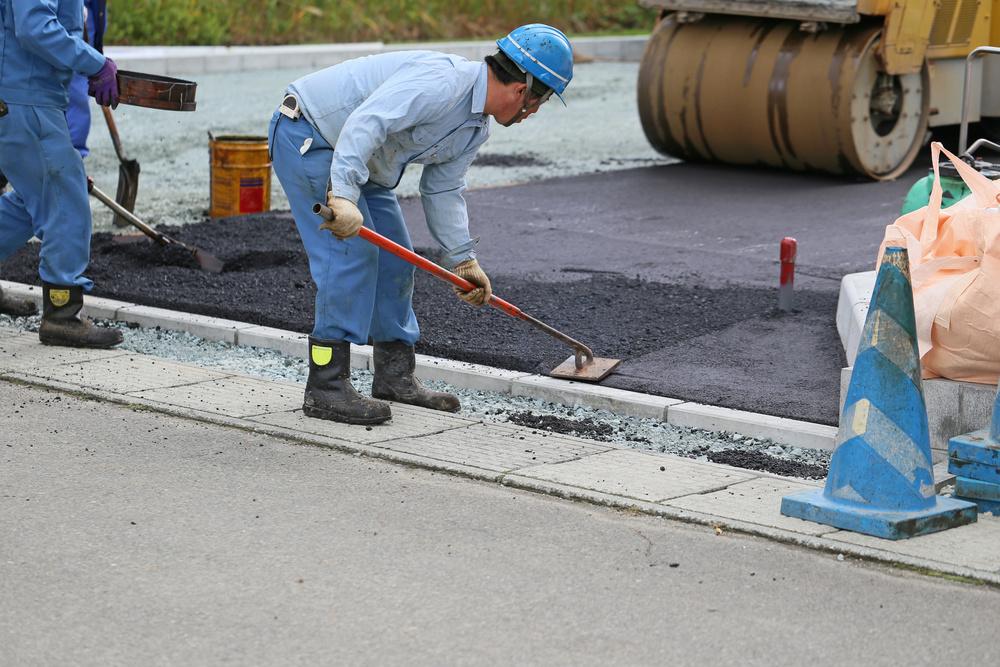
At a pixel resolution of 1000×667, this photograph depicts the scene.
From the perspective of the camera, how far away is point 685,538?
4.50m

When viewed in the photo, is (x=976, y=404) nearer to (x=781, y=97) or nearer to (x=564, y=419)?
(x=564, y=419)

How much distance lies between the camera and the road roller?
438 inches

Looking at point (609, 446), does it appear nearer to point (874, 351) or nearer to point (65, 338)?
point (874, 351)

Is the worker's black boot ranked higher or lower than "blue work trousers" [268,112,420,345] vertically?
lower

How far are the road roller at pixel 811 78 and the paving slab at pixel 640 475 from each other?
644cm

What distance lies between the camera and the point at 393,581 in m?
4.11

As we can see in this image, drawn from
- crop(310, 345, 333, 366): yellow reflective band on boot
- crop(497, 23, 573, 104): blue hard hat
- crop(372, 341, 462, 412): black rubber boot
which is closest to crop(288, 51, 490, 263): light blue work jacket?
crop(497, 23, 573, 104): blue hard hat

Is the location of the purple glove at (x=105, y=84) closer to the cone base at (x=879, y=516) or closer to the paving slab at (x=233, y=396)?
the paving slab at (x=233, y=396)

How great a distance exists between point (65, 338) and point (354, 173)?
2038 millimetres

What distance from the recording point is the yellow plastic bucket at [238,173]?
A: 960 centimetres

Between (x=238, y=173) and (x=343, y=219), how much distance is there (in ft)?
15.6

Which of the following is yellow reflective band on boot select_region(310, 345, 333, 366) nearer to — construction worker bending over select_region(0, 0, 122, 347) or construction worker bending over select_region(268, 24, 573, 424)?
construction worker bending over select_region(268, 24, 573, 424)

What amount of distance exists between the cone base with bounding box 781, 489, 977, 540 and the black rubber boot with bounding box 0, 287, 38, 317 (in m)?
3.97

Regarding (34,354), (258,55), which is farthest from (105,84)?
(258,55)
